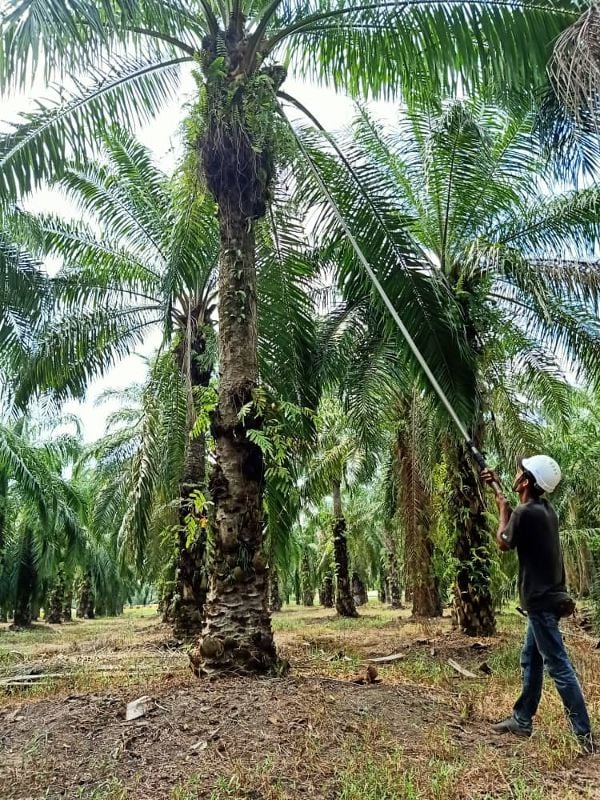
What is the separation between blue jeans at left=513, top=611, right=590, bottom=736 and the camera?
4168mm

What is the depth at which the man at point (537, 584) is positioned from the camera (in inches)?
168

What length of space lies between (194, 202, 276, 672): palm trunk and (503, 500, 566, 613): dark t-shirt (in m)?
2.50

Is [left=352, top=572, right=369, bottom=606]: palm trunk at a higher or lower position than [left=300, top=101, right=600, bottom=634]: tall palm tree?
lower

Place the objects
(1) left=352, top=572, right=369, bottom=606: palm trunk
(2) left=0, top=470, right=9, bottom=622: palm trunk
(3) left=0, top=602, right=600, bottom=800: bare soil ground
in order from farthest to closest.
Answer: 1. (1) left=352, top=572, right=369, bottom=606: palm trunk
2. (2) left=0, top=470, right=9, bottom=622: palm trunk
3. (3) left=0, top=602, right=600, bottom=800: bare soil ground

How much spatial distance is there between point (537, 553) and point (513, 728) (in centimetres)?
122

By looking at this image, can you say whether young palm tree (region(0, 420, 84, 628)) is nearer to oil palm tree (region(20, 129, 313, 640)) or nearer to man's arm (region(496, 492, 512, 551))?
oil palm tree (region(20, 129, 313, 640))

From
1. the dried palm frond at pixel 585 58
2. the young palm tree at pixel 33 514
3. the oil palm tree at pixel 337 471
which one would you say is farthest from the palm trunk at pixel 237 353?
the young palm tree at pixel 33 514

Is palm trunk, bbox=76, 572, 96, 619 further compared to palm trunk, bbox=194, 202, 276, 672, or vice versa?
palm trunk, bbox=76, 572, 96, 619

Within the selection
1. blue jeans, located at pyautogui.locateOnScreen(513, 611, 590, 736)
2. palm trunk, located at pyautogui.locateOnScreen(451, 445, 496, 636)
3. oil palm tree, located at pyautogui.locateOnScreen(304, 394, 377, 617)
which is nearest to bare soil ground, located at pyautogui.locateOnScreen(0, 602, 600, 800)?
blue jeans, located at pyautogui.locateOnScreen(513, 611, 590, 736)

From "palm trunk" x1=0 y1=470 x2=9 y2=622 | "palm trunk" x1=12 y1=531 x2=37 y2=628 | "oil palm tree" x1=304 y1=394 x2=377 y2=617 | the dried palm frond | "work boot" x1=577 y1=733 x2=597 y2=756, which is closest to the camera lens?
"work boot" x1=577 y1=733 x2=597 y2=756

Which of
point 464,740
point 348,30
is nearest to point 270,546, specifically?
point 464,740

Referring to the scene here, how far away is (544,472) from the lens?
14.9ft

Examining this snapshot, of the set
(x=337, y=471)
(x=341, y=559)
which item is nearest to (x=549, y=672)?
(x=337, y=471)

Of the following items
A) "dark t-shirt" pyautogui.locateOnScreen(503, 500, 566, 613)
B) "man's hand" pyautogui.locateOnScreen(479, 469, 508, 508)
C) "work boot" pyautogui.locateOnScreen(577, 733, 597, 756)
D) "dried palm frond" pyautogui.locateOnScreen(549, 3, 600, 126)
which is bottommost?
"work boot" pyautogui.locateOnScreen(577, 733, 597, 756)
